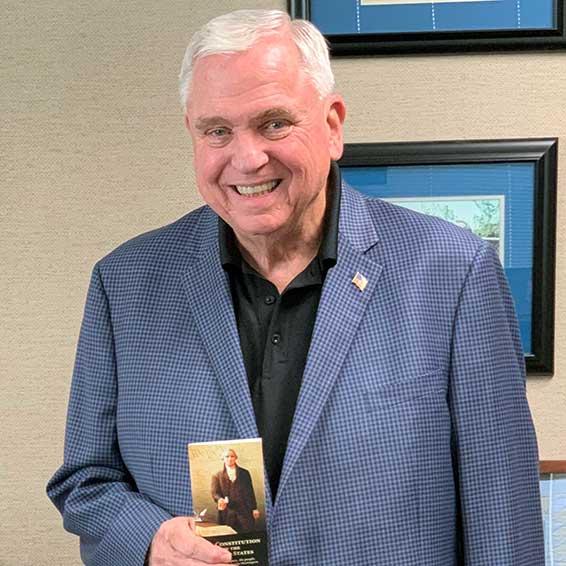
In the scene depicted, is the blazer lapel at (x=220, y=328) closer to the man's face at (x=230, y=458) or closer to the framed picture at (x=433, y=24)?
the man's face at (x=230, y=458)

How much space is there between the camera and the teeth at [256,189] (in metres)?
1.51

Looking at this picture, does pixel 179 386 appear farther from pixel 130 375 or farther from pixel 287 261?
pixel 287 261

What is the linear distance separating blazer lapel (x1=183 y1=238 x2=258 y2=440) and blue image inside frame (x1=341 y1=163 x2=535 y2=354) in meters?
0.70

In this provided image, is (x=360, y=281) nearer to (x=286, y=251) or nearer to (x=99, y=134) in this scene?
(x=286, y=251)

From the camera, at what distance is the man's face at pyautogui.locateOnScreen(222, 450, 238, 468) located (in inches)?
53.2

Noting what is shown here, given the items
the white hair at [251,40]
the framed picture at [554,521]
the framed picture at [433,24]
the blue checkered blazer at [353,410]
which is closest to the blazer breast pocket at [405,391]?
the blue checkered blazer at [353,410]

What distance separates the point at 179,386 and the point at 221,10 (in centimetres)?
103

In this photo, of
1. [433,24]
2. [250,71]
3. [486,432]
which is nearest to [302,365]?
[486,432]

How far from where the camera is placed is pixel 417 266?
1602 mm

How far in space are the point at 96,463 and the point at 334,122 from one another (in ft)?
2.25

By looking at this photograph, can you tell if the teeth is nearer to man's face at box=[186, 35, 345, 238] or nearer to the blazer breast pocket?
man's face at box=[186, 35, 345, 238]

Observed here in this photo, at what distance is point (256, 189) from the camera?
1.51 metres

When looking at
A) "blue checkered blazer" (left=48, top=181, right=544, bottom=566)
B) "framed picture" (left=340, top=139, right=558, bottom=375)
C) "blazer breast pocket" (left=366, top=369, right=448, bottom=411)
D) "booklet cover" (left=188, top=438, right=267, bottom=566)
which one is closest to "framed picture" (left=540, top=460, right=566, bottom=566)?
"framed picture" (left=340, top=139, right=558, bottom=375)

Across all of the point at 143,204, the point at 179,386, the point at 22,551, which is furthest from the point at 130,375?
the point at 22,551
